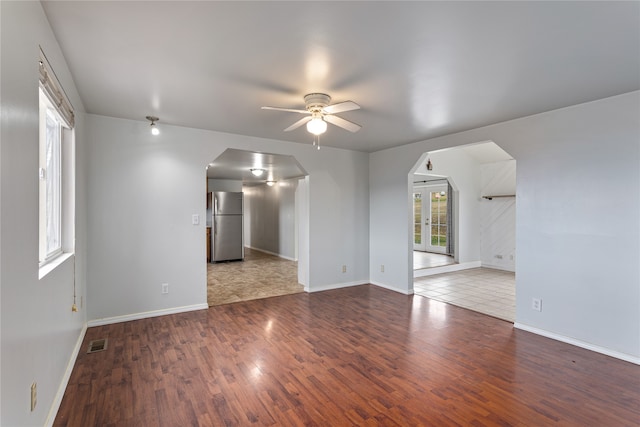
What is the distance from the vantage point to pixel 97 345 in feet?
10.4

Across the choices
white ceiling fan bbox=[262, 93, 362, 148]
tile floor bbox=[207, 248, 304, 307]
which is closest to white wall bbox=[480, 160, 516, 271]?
tile floor bbox=[207, 248, 304, 307]

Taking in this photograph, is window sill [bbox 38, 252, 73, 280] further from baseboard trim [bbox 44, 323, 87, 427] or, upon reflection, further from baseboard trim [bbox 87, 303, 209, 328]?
baseboard trim [bbox 87, 303, 209, 328]

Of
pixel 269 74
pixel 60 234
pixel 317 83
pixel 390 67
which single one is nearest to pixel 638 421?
pixel 390 67

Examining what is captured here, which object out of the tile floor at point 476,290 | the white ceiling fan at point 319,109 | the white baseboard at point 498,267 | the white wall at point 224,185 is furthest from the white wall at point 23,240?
the white baseboard at point 498,267

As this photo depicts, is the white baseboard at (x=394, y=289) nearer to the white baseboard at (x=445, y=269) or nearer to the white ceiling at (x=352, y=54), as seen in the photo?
the white baseboard at (x=445, y=269)

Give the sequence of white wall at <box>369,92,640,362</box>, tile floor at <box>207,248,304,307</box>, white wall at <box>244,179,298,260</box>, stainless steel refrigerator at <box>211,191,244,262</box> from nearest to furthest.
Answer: white wall at <box>369,92,640,362</box> < tile floor at <box>207,248,304,307</box> < stainless steel refrigerator at <box>211,191,244,262</box> < white wall at <box>244,179,298,260</box>

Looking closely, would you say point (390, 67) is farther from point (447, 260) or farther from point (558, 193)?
point (447, 260)

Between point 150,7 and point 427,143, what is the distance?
4.01m

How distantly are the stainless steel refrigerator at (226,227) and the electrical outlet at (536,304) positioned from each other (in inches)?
262

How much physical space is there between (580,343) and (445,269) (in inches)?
153

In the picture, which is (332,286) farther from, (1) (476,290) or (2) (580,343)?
(2) (580,343)

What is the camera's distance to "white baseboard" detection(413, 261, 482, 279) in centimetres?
667

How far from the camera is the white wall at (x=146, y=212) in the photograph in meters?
Answer: 3.74

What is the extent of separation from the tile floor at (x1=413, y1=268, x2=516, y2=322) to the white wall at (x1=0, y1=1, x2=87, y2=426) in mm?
4500
